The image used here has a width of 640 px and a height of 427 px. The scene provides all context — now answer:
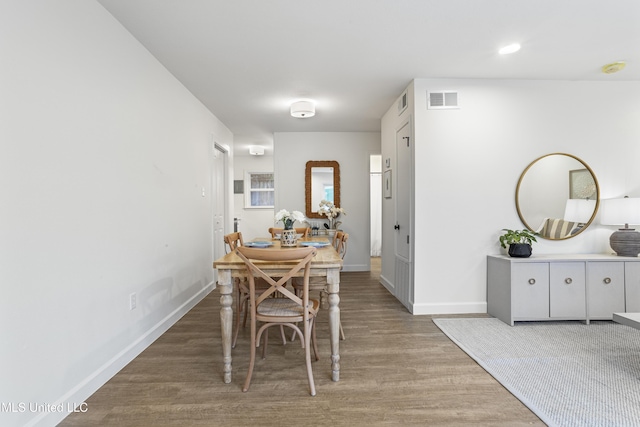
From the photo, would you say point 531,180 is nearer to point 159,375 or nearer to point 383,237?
point 383,237

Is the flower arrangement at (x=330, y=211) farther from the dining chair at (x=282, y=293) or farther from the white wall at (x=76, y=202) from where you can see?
the dining chair at (x=282, y=293)

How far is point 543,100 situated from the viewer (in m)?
3.38

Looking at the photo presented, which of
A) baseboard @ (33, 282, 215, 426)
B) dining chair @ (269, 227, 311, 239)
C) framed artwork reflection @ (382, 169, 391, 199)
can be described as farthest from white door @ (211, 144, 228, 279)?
framed artwork reflection @ (382, 169, 391, 199)

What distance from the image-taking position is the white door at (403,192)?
3.54m

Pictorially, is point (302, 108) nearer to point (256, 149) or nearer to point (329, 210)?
point (329, 210)

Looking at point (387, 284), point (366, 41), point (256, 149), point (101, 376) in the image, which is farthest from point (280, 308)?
point (256, 149)

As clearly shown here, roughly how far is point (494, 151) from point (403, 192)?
1035mm

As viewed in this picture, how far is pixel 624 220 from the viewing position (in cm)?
308

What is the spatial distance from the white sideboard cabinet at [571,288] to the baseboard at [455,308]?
358 millimetres

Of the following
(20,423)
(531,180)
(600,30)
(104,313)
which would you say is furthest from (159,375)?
(600,30)

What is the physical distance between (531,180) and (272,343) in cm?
309

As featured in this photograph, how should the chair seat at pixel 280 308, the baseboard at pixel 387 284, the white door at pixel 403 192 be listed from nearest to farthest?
the chair seat at pixel 280 308, the white door at pixel 403 192, the baseboard at pixel 387 284

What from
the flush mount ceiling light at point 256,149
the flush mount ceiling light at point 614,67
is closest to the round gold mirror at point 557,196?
the flush mount ceiling light at point 614,67

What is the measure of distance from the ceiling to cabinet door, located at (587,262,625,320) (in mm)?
1947
